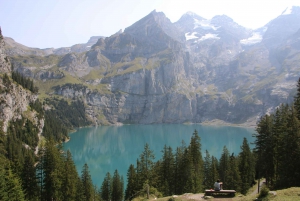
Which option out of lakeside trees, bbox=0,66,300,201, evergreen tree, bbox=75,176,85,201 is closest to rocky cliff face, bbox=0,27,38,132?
lakeside trees, bbox=0,66,300,201

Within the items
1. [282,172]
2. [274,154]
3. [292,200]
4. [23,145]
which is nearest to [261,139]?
[274,154]

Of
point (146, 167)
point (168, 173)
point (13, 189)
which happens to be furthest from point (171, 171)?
point (13, 189)

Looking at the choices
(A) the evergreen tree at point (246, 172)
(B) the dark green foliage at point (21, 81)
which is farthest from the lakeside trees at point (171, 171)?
(B) the dark green foliage at point (21, 81)

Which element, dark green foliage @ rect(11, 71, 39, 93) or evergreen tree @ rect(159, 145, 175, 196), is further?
dark green foliage @ rect(11, 71, 39, 93)

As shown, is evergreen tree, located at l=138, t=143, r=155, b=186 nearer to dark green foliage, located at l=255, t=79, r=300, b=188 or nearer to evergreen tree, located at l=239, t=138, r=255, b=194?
evergreen tree, located at l=239, t=138, r=255, b=194

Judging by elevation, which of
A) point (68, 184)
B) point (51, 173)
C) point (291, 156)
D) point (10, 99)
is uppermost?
point (10, 99)

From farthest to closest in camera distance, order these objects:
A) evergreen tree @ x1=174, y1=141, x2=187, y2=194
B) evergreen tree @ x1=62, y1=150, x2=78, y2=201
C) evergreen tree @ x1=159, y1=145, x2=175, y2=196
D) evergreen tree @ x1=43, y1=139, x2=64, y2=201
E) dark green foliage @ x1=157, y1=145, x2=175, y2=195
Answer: evergreen tree @ x1=159, y1=145, x2=175, y2=196 < dark green foliage @ x1=157, y1=145, x2=175, y2=195 < evergreen tree @ x1=174, y1=141, x2=187, y2=194 < evergreen tree @ x1=62, y1=150, x2=78, y2=201 < evergreen tree @ x1=43, y1=139, x2=64, y2=201

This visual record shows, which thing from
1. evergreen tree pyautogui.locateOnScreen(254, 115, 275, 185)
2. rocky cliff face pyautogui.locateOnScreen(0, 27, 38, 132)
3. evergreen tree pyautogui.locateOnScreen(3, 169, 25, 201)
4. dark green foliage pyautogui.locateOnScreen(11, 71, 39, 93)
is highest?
dark green foliage pyautogui.locateOnScreen(11, 71, 39, 93)

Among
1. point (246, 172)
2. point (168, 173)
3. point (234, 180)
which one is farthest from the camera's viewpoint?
point (168, 173)

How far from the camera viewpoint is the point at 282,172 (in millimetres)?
36125

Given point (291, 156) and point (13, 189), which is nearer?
point (291, 156)

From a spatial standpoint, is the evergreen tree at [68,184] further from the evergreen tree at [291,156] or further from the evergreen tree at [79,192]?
the evergreen tree at [291,156]

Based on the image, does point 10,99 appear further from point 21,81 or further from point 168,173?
point 168,173

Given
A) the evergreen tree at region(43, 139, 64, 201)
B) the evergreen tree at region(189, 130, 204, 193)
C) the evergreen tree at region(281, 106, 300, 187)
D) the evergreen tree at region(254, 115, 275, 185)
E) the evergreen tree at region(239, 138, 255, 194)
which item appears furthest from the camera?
the evergreen tree at region(239, 138, 255, 194)
